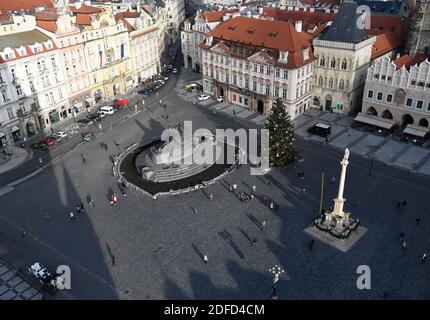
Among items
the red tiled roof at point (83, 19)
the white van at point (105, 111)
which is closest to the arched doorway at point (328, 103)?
the white van at point (105, 111)

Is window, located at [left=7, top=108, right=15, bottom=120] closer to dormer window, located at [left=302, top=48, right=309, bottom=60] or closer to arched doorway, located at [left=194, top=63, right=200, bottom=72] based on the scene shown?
arched doorway, located at [left=194, top=63, right=200, bottom=72]

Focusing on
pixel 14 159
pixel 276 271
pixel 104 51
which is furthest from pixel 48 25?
pixel 276 271

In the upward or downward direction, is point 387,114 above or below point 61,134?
above

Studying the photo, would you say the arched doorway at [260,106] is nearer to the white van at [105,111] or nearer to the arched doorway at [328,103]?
the arched doorway at [328,103]

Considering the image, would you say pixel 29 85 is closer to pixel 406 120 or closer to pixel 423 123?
pixel 406 120

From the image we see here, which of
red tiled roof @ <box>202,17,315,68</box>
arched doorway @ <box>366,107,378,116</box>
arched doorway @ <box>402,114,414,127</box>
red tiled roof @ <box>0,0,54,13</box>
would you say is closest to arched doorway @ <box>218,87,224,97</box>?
red tiled roof @ <box>202,17,315,68</box>

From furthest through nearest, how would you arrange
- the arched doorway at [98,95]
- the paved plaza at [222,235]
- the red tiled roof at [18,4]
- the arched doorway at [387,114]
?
1. the red tiled roof at [18,4]
2. the arched doorway at [98,95]
3. the arched doorway at [387,114]
4. the paved plaza at [222,235]
